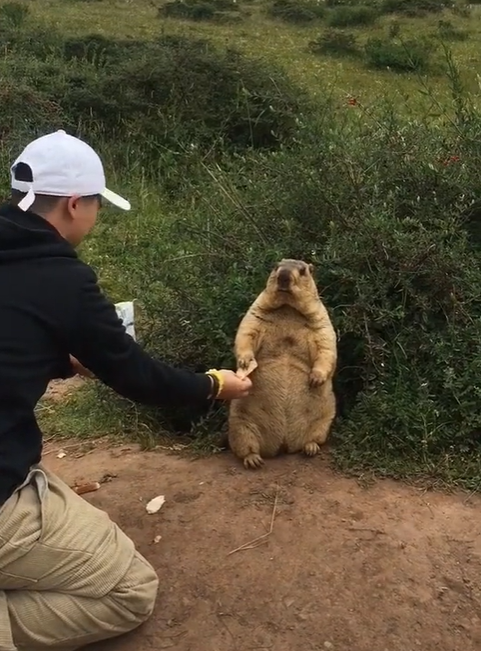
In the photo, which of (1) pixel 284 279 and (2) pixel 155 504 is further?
(1) pixel 284 279

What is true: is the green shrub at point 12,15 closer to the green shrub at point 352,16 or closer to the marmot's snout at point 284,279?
the green shrub at point 352,16

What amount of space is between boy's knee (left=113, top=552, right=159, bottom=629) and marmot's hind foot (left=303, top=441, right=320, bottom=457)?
144 cm

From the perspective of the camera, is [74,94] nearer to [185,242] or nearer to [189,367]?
[185,242]

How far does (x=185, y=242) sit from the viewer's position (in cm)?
663

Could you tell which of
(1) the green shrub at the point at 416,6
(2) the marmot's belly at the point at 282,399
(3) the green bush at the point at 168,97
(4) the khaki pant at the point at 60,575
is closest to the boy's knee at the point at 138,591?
(4) the khaki pant at the point at 60,575

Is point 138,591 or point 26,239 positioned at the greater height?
point 26,239

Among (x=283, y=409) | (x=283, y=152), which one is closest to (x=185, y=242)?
(x=283, y=152)

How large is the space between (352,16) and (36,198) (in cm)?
2277

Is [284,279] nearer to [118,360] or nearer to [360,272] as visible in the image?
[360,272]

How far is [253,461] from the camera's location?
15.5ft

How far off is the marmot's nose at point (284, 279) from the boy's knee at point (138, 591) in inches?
70.3

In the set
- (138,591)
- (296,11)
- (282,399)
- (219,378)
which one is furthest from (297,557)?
(296,11)

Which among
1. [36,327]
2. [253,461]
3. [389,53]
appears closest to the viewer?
[36,327]

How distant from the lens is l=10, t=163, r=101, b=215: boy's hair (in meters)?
3.23
